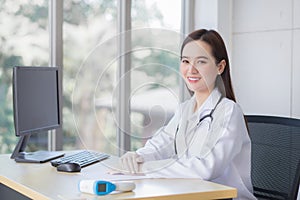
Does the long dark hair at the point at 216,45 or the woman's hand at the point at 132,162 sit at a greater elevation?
the long dark hair at the point at 216,45

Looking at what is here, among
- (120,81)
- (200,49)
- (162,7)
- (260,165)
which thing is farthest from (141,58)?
(162,7)

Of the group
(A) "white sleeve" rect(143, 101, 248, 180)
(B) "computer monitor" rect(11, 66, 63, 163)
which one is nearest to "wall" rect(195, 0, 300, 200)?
(A) "white sleeve" rect(143, 101, 248, 180)

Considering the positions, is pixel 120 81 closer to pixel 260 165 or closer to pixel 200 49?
pixel 200 49

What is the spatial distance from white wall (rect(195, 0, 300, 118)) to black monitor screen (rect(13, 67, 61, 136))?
4.67 ft

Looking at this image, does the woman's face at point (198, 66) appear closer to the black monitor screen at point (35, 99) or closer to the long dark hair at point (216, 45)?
the long dark hair at point (216, 45)

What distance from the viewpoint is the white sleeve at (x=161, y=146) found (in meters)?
2.01

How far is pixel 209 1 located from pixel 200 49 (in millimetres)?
1677

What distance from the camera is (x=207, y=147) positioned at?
1.92 metres

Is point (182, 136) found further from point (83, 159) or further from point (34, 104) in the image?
point (34, 104)

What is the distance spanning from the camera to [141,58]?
73.5 inches

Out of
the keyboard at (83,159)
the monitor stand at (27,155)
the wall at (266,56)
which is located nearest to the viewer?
the keyboard at (83,159)

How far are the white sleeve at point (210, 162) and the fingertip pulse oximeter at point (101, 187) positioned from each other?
0.95 feet

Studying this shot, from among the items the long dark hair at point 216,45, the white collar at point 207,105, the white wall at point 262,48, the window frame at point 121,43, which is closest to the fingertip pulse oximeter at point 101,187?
the window frame at point 121,43

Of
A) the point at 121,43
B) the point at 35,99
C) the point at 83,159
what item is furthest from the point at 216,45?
the point at 35,99
